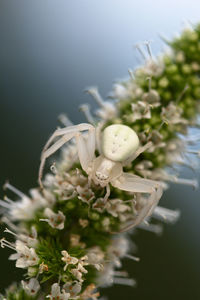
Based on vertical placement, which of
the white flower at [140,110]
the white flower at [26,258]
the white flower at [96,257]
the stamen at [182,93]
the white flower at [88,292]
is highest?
the white flower at [140,110]

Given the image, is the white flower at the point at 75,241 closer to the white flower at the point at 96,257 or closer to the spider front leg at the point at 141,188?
the white flower at the point at 96,257

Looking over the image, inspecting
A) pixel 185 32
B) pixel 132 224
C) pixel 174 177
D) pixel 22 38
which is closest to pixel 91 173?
pixel 132 224

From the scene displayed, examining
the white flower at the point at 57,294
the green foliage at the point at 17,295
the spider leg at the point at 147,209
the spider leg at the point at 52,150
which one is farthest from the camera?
the spider leg at the point at 52,150

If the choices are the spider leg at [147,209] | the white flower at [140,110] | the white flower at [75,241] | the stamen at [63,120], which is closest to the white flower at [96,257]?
the white flower at [75,241]

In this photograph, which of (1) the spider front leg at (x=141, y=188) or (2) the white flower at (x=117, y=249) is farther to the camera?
(2) the white flower at (x=117, y=249)

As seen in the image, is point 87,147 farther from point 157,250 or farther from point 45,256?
point 157,250

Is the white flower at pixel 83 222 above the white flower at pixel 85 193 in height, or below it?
below
